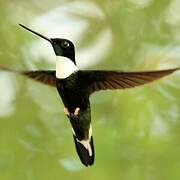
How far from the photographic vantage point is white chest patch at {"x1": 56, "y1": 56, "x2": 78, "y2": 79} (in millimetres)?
893

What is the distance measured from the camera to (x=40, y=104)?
42.2 inches

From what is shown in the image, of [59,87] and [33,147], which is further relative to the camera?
[33,147]

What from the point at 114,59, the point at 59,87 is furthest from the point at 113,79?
the point at 114,59

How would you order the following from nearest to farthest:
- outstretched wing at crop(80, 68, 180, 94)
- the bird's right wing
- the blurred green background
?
outstretched wing at crop(80, 68, 180, 94), the bird's right wing, the blurred green background

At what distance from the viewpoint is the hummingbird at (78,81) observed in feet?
2.83

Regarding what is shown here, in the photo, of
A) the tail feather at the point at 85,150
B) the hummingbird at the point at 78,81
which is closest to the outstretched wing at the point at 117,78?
the hummingbird at the point at 78,81

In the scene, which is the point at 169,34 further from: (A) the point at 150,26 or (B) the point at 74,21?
(B) the point at 74,21

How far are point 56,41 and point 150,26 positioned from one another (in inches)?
9.8

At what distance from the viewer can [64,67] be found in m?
0.90

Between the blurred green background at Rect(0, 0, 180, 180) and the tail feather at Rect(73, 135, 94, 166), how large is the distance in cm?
3

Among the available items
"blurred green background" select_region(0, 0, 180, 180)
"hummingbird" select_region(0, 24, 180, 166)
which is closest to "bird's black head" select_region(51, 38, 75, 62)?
"hummingbird" select_region(0, 24, 180, 166)

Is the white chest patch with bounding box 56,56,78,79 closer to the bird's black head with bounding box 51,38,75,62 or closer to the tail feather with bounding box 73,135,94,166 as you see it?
the bird's black head with bounding box 51,38,75,62

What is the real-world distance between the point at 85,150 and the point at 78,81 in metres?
0.15

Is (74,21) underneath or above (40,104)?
above
